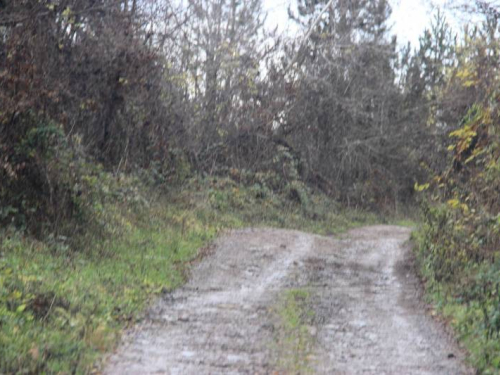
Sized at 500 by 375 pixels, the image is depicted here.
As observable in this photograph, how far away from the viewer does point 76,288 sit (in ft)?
34.7

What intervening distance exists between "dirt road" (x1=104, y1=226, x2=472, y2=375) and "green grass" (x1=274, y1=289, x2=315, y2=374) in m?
0.01

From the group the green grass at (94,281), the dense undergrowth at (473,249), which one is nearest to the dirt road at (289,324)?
the green grass at (94,281)

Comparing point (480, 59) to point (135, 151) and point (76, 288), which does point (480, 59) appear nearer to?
point (76, 288)

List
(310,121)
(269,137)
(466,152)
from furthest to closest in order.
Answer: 1. (310,121)
2. (269,137)
3. (466,152)

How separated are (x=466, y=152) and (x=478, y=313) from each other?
914 cm

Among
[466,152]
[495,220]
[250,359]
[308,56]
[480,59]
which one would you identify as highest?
[308,56]

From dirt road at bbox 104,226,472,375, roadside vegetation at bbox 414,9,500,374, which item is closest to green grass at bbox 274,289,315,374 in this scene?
dirt road at bbox 104,226,472,375

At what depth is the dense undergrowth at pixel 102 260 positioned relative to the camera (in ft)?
26.5

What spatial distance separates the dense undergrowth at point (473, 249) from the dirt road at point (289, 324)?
0.39 metres

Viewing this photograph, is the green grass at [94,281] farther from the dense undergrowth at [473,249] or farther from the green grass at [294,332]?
the dense undergrowth at [473,249]

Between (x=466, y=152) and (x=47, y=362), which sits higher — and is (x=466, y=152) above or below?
above

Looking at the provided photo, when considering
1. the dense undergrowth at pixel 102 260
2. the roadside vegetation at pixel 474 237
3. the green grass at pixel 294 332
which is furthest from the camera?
the roadside vegetation at pixel 474 237

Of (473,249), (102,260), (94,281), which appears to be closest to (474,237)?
(473,249)

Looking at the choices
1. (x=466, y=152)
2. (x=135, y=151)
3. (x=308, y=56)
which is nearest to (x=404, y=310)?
(x=466, y=152)
